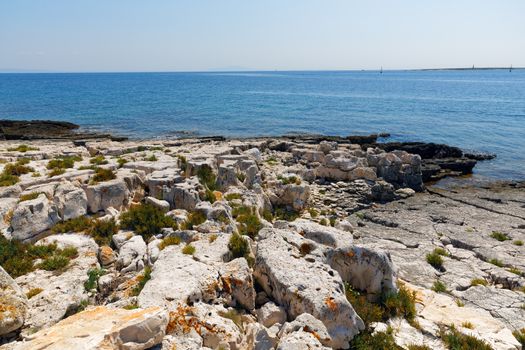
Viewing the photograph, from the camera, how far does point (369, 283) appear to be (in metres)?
10.6

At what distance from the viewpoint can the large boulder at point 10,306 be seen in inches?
276

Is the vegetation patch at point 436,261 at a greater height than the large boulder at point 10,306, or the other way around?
the large boulder at point 10,306

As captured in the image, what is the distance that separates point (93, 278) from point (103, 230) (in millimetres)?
3052

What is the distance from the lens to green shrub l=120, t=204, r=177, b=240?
507 inches

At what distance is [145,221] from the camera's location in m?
13.2

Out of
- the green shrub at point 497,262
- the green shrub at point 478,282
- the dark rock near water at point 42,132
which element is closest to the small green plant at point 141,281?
the green shrub at point 478,282

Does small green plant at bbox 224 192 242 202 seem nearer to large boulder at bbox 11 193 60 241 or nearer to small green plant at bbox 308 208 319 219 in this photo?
small green plant at bbox 308 208 319 219

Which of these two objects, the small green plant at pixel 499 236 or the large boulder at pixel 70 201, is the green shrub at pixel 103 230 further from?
the small green plant at pixel 499 236

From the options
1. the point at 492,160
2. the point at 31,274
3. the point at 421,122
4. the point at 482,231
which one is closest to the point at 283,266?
the point at 31,274

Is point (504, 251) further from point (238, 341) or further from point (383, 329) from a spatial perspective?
point (238, 341)

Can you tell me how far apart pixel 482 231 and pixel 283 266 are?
49.4ft

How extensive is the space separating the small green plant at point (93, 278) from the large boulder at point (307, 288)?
14.1 feet

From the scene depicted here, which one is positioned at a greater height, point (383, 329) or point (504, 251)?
point (383, 329)

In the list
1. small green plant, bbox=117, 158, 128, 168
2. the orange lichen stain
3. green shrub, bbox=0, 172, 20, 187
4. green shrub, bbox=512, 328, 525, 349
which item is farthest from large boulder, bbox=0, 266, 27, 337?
green shrub, bbox=512, 328, 525, 349
